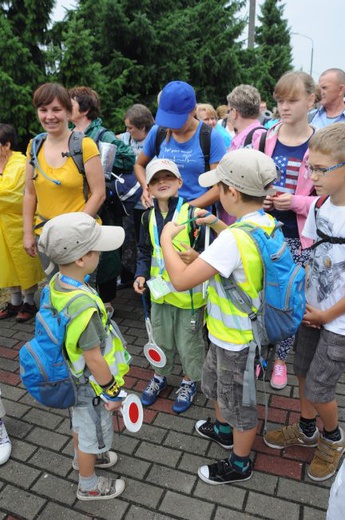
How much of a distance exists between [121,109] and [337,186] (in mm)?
7827

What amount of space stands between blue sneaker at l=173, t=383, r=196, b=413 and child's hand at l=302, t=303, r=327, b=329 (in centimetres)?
114

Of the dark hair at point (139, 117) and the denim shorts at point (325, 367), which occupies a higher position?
the dark hair at point (139, 117)

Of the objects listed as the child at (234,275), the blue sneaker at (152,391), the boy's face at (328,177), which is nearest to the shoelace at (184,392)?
the blue sneaker at (152,391)

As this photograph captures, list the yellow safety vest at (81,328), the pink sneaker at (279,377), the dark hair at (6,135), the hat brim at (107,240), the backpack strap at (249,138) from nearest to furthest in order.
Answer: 1. the yellow safety vest at (81,328)
2. the hat brim at (107,240)
3. the pink sneaker at (279,377)
4. the backpack strap at (249,138)
5. the dark hair at (6,135)

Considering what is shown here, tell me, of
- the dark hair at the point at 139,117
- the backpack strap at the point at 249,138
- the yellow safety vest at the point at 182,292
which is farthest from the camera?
the dark hair at the point at 139,117

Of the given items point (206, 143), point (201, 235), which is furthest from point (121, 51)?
point (201, 235)

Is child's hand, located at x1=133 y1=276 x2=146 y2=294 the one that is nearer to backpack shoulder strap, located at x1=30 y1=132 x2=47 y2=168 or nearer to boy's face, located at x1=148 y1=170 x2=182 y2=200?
boy's face, located at x1=148 y1=170 x2=182 y2=200

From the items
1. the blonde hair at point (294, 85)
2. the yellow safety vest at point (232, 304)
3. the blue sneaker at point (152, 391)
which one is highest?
the blonde hair at point (294, 85)

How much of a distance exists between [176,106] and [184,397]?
2.06 metres

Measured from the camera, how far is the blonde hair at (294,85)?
8.98ft

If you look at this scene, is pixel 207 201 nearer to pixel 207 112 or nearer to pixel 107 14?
pixel 207 112

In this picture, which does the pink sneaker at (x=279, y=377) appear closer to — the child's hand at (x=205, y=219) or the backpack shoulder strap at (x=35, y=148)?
the child's hand at (x=205, y=219)

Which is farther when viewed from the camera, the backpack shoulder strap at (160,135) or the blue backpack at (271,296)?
the backpack shoulder strap at (160,135)

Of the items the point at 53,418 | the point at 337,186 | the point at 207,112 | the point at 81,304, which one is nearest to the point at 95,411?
the point at 81,304
